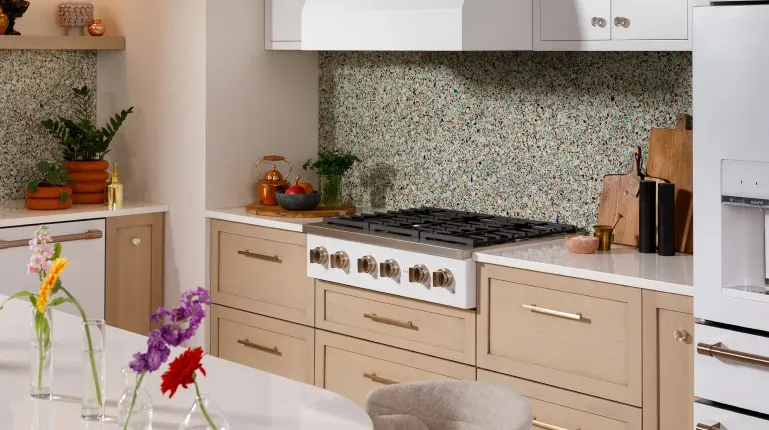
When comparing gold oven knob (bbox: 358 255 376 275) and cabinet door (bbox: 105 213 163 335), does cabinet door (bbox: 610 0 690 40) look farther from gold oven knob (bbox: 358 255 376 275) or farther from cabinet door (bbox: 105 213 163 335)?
cabinet door (bbox: 105 213 163 335)

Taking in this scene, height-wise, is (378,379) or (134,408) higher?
(134,408)

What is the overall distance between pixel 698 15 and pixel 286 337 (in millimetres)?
2032

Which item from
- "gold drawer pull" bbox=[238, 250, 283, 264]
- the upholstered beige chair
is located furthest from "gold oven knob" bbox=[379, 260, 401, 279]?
the upholstered beige chair

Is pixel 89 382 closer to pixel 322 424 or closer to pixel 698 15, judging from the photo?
pixel 322 424

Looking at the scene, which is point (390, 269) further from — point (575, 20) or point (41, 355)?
point (41, 355)

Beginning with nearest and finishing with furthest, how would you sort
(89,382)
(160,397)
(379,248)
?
(89,382)
(160,397)
(379,248)

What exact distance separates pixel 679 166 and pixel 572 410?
852 mm

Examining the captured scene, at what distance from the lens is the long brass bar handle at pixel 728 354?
2633mm

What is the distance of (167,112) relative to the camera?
172 inches

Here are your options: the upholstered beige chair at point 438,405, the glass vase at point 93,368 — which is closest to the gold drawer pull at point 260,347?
the upholstered beige chair at point 438,405

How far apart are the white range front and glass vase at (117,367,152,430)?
177 centimetres

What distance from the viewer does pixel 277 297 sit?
13.3ft

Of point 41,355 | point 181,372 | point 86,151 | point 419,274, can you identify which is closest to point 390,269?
point 419,274

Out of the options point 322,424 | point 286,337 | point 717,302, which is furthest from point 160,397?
point 286,337
